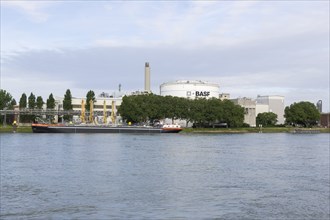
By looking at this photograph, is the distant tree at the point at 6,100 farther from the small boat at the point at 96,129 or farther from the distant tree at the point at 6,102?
the small boat at the point at 96,129

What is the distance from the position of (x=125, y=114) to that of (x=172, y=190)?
13301 cm

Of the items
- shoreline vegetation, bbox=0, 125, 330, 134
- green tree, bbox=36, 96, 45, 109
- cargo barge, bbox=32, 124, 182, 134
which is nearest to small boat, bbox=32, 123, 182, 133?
cargo barge, bbox=32, 124, 182, 134

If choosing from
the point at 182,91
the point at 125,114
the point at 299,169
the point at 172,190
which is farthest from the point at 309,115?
the point at 172,190

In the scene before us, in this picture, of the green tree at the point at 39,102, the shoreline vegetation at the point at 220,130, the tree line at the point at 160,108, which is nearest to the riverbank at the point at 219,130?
the shoreline vegetation at the point at 220,130

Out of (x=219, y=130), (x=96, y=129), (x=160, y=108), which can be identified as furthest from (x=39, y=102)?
(x=219, y=130)

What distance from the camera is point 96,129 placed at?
147 metres

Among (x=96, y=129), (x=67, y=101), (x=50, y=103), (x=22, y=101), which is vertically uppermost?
(x=67, y=101)

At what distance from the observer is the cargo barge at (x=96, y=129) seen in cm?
13975

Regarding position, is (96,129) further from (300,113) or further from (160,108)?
(300,113)

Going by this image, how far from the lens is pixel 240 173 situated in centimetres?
4000

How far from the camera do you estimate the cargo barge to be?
13975 centimetres

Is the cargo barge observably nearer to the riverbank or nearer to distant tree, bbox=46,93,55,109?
the riverbank

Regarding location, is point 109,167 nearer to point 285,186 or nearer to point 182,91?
point 285,186

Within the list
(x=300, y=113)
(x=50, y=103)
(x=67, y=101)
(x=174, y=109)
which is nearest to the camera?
(x=174, y=109)
